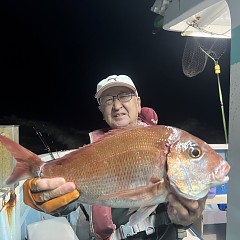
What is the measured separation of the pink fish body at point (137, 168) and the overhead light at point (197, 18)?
166 centimetres

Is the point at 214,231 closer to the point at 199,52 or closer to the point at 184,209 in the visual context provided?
the point at 199,52

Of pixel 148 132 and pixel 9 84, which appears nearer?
pixel 148 132

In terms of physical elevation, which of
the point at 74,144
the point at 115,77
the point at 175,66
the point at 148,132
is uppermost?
the point at 115,77

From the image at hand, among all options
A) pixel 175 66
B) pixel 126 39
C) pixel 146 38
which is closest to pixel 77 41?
pixel 126 39

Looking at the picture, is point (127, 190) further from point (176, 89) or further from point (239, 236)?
point (176, 89)

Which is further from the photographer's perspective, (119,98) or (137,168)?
(119,98)

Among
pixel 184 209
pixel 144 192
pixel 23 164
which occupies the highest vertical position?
pixel 23 164

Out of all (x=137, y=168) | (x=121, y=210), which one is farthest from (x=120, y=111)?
→ (x=137, y=168)

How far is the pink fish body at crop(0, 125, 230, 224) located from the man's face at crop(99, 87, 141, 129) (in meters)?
0.53

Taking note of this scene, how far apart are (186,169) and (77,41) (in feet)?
51.8

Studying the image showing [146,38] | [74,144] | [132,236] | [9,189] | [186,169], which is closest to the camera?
[186,169]

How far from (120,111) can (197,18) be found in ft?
6.59

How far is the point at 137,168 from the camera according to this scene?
1.45m

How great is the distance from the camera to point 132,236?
208 centimetres
